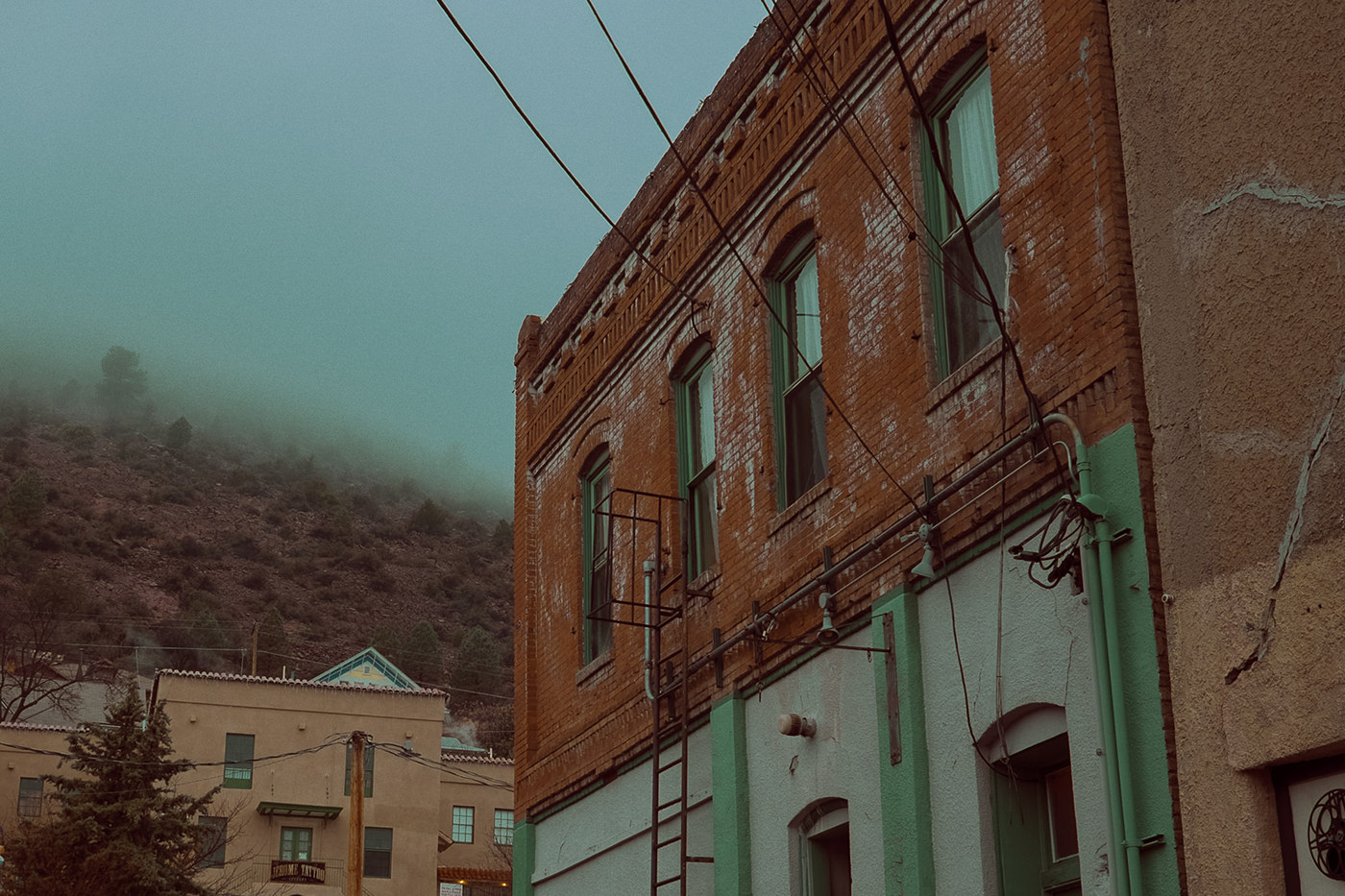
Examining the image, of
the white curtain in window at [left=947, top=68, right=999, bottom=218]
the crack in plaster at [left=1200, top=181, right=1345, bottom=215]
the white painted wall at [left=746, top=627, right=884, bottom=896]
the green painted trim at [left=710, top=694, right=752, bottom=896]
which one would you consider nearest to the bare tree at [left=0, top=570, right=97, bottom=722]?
the green painted trim at [left=710, top=694, right=752, bottom=896]

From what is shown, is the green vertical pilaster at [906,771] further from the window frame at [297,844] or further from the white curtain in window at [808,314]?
the window frame at [297,844]

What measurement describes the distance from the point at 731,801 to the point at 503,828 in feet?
165

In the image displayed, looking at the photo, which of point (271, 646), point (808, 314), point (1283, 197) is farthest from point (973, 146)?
point (271, 646)

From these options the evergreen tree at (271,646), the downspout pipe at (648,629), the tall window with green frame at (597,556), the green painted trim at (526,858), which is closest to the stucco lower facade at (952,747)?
the downspout pipe at (648,629)

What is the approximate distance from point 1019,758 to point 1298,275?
375cm

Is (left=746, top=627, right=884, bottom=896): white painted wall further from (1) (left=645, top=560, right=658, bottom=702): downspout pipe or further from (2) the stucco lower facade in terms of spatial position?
(1) (left=645, top=560, right=658, bottom=702): downspout pipe

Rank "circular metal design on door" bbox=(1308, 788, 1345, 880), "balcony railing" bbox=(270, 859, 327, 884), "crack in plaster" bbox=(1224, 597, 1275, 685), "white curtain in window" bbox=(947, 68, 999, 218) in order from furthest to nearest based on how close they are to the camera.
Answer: "balcony railing" bbox=(270, 859, 327, 884) → "white curtain in window" bbox=(947, 68, 999, 218) → "crack in plaster" bbox=(1224, 597, 1275, 685) → "circular metal design on door" bbox=(1308, 788, 1345, 880)

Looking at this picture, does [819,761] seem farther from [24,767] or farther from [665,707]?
[24,767]

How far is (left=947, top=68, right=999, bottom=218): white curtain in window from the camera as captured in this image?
11289 millimetres

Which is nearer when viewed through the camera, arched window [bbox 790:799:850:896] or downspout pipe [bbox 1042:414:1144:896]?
downspout pipe [bbox 1042:414:1144:896]

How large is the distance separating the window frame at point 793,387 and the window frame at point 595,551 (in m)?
3.39

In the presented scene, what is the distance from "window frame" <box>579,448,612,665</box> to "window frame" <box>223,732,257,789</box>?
125ft

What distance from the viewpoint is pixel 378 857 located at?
54125 mm

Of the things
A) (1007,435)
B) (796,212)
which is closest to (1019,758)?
(1007,435)
